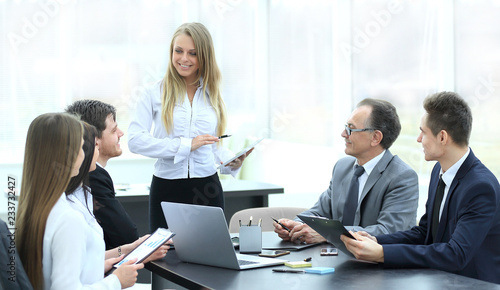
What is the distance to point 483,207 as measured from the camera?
7.57 feet

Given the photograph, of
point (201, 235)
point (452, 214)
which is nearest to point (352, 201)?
point (452, 214)

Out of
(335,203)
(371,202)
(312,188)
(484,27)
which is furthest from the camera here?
(312,188)

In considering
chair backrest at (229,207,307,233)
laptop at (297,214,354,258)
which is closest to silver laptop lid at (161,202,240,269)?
laptop at (297,214,354,258)

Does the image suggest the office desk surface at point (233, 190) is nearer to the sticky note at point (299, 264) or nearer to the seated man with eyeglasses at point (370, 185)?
the seated man with eyeglasses at point (370, 185)

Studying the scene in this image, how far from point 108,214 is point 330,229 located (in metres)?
0.92

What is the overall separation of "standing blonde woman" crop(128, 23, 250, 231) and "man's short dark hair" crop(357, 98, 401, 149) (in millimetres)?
761

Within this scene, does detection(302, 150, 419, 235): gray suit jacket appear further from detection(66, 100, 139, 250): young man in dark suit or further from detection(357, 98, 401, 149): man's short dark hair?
detection(66, 100, 139, 250): young man in dark suit

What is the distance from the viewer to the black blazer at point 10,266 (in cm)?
176

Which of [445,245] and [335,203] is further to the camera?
[335,203]

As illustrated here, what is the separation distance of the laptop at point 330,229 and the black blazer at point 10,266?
0.96 metres

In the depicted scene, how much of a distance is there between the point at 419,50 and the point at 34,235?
13.6ft

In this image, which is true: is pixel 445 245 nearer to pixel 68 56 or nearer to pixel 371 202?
pixel 371 202

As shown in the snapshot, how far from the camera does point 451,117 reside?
2.48 metres

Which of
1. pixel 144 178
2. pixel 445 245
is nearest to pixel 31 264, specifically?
pixel 445 245
